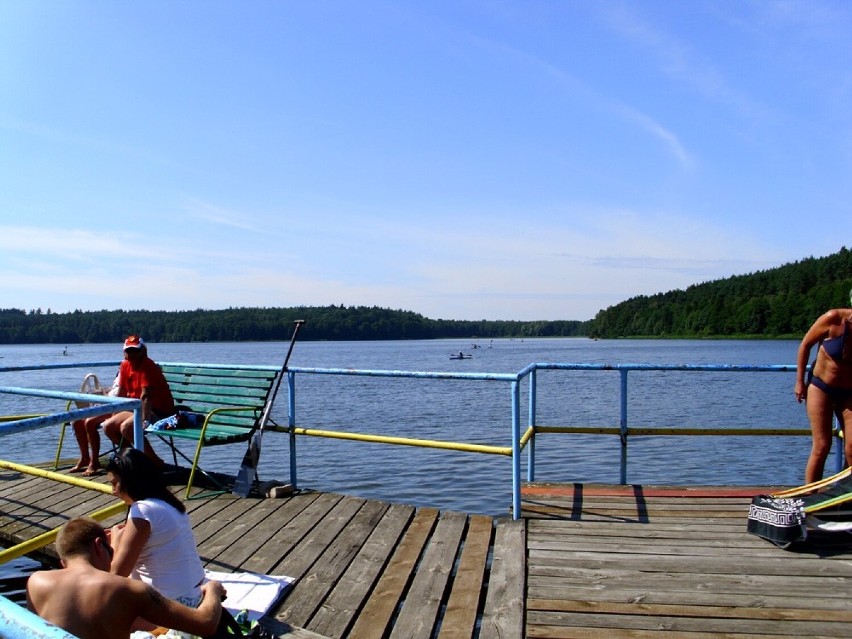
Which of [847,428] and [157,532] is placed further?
[847,428]

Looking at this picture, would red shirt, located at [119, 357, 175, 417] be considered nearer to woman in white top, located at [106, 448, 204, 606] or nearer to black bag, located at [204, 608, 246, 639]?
woman in white top, located at [106, 448, 204, 606]

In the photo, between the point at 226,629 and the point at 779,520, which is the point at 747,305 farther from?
the point at 226,629

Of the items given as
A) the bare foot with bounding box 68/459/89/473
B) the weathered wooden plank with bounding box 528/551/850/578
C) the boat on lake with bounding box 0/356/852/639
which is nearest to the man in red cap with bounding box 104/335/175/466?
the bare foot with bounding box 68/459/89/473

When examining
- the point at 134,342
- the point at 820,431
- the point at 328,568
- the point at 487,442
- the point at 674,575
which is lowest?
the point at 487,442

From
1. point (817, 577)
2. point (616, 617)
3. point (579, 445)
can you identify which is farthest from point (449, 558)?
point (579, 445)

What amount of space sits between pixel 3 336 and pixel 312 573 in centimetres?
14229

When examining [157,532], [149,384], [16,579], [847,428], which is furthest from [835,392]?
[16,579]

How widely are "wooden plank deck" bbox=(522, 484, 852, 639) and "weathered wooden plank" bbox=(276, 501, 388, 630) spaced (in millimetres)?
1171

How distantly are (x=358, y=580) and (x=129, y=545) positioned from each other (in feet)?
4.88

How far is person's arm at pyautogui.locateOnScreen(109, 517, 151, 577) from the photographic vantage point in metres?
3.20

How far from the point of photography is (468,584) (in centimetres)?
414

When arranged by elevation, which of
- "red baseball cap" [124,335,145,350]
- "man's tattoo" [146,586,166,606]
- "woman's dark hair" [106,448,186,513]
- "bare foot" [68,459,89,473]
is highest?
"red baseball cap" [124,335,145,350]

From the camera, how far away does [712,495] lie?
5848 mm

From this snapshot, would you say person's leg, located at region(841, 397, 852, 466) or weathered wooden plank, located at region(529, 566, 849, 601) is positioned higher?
person's leg, located at region(841, 397, 852, 466)
